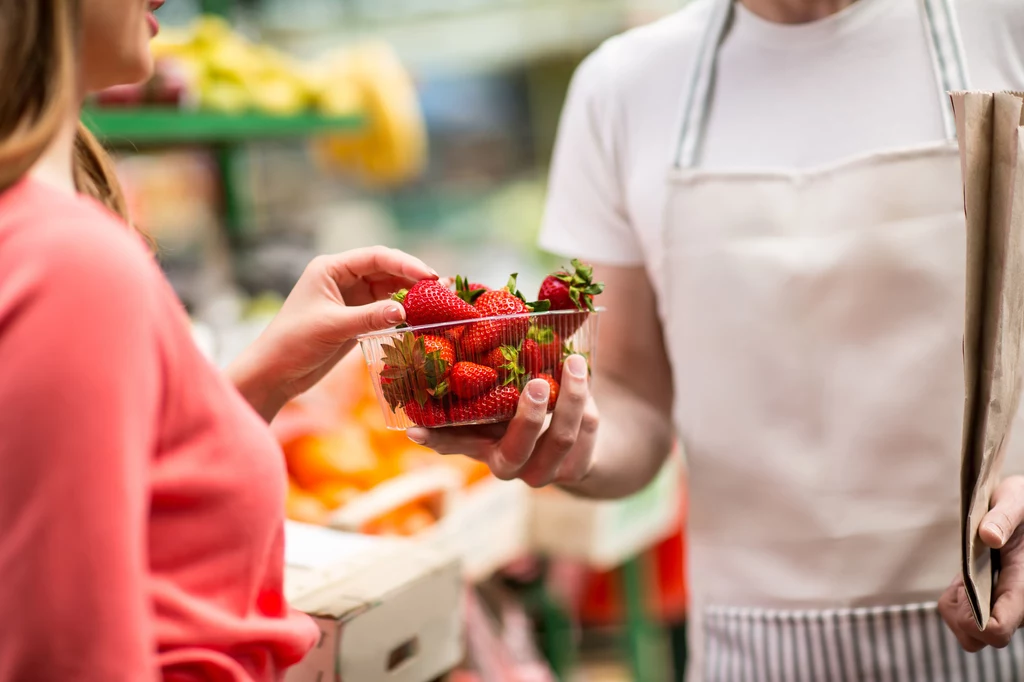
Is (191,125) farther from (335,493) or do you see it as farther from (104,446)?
(104,446)

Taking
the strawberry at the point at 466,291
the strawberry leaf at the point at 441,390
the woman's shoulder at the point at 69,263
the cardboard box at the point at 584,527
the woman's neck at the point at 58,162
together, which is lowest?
the cardboard box at the point at 584,527

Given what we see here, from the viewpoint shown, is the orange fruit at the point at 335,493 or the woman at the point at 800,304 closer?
the woman at the point at 800,304

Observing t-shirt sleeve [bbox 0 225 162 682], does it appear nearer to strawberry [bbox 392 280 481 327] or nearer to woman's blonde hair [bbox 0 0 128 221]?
woman's blonde hair [bbox 0 0 128 221]

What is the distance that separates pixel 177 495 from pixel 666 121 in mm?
1017

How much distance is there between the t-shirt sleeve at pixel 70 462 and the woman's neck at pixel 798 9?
3.62 ft

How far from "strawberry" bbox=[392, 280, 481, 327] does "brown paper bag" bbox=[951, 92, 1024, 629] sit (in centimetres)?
51

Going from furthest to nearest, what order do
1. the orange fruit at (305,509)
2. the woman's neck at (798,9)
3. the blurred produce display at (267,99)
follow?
the blurred produce display at (267,99), the orange fruit at (305,509), the woman's neck at (798,9)

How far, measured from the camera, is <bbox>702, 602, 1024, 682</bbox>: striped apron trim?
1.34m

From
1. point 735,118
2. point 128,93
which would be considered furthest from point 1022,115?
point 128,93

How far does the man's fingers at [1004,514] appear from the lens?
1.00 m

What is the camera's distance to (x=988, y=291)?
1.00 meters

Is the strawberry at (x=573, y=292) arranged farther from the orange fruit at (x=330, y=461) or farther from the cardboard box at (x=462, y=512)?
the orange fruit at (x=330, y=461)

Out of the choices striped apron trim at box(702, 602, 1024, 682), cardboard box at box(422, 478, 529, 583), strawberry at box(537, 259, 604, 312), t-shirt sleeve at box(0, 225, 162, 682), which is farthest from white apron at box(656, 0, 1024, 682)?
t-shirt sleeve at box(0, 225, 162, 682)

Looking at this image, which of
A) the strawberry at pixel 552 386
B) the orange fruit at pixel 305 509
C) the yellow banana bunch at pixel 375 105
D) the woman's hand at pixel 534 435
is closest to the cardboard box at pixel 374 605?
the woman's hand at pixel 534 435
